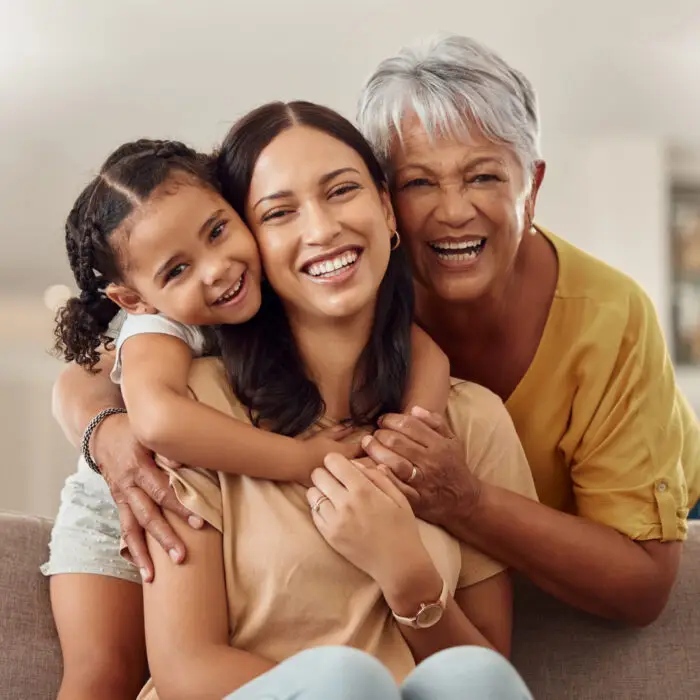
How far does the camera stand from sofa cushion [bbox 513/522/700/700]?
5.44 ft

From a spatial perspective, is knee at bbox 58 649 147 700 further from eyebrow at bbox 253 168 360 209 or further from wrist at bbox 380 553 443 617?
eyebrow at bbox 253 168 360 209

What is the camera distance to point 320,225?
137 cm

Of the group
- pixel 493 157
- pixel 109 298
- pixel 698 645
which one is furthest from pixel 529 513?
pixel 109 298

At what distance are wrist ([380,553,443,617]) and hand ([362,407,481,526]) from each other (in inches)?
4.4

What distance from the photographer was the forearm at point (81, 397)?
1617mm

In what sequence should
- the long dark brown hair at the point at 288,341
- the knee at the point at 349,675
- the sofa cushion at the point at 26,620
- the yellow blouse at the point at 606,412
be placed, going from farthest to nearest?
1. the yellow blouse at the point at 606,412
2. the sofa cushion at the point at 26,620
3. the long dark brown hair at the point at 288,341
4. the knee at the point at 349,675

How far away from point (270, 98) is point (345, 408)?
2.97m

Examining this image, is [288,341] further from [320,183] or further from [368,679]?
[368,679]

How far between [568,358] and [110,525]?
788 mm

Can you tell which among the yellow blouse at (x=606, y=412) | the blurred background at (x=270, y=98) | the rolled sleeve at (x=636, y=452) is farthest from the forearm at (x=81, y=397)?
the blurred background at (x=270, y=98)

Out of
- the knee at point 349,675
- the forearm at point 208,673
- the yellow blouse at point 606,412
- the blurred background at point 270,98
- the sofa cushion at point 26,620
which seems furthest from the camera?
→ the blurred background at point 270,98

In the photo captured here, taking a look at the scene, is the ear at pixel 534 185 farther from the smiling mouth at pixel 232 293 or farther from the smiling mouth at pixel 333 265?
the smiling mouth at pixel 232 293

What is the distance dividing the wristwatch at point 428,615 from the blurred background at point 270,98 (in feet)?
7.27

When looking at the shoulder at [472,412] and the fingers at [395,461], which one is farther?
the shoulder at [472,412]
